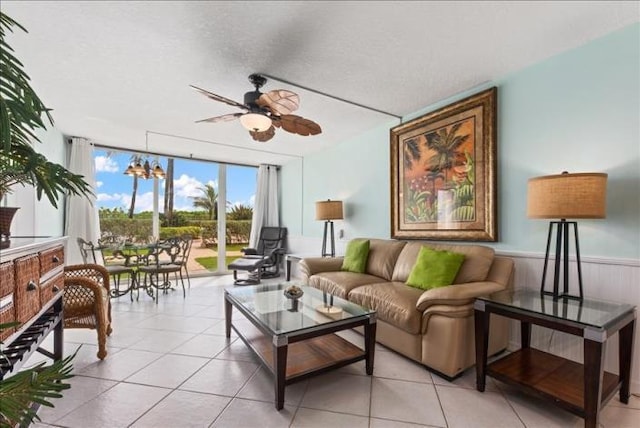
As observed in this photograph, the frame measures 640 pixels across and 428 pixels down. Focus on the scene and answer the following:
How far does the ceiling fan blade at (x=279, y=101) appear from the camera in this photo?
2270 millimetres

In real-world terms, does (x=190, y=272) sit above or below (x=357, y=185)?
below

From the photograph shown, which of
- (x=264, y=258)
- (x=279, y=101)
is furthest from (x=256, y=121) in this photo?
(x=264, y=258)

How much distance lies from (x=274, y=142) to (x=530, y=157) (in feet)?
11.4

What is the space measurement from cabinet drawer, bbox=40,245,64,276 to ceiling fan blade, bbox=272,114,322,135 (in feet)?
5.95

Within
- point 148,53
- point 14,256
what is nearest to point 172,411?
point 14,256

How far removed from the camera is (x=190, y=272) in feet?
19.3

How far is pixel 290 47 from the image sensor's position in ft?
7.23

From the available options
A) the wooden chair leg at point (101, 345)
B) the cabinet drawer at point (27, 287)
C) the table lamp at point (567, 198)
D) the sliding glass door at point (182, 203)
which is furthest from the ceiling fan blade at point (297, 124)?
the sliding glass door at point (182, 203)

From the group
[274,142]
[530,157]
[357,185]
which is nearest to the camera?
[530,157]

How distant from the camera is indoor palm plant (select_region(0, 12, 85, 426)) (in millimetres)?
693

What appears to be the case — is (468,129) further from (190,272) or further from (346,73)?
(190,272)

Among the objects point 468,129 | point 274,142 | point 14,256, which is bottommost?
point 14,256

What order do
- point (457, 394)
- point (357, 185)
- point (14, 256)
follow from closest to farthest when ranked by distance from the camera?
point (14, 256), point (457, 394), point (357, 185)

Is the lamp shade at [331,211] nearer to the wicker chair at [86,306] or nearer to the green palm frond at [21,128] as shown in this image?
the wicker chair at [86,306]
